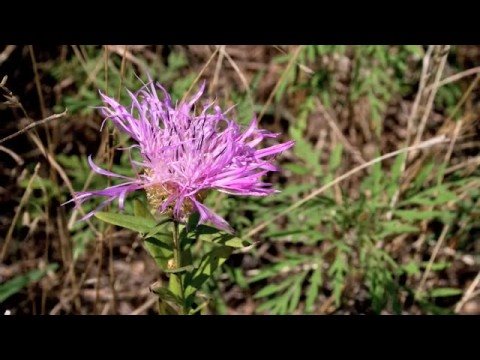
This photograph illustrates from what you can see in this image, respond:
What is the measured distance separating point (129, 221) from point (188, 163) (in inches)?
6.2

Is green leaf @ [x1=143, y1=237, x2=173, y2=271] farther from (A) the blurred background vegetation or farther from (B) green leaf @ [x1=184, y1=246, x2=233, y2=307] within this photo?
(A) the blurred background vegetation

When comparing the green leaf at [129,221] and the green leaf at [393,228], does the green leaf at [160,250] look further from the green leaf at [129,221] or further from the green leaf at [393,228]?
the green leaf at [393,228]

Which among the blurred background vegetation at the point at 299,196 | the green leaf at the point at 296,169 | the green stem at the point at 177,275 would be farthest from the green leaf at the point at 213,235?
the green leaf at the point at 296,169

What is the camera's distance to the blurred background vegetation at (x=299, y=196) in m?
1.81

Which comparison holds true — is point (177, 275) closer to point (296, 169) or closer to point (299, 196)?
point (296, 169)

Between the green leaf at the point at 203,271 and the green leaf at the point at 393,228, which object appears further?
the green leaf at the point at 393,228

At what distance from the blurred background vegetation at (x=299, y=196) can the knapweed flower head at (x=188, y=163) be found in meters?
0.49

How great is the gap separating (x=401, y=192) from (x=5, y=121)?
1.41 m

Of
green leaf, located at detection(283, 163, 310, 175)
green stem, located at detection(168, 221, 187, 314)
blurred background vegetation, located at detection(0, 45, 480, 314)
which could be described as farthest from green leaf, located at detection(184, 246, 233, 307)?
green leaf, located at detection(283, 163, 310, 175)

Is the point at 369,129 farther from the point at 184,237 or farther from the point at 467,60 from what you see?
the point at 184,237

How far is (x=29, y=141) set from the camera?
7.72 ft

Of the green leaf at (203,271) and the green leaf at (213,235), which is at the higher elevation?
the green leaf at (213,235)

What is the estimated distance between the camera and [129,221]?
3.67 feet

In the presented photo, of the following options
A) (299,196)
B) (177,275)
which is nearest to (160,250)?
Answer: (177,275)
